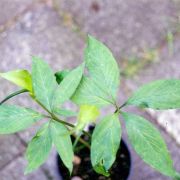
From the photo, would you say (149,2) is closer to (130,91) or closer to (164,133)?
(130,91)

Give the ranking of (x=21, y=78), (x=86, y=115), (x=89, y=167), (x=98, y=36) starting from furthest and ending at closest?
(x=98, y=36) → (x=89, y=167) → (x=21, y=78) → (x=86, y=115)

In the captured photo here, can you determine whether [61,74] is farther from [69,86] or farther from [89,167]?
[89,167]

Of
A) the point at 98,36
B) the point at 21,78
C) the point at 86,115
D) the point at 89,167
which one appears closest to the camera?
the point at 86,115

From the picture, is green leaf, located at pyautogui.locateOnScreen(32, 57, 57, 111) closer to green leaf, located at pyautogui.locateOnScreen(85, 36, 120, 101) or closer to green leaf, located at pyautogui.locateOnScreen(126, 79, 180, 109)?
green leaf, located at pyautogui.locateOnScreen(85, 36, 120, 101)

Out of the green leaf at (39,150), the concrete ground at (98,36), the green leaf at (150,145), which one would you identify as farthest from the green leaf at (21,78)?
the concrete ground at (98,36)

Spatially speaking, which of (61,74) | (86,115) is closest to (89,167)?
(61,74)

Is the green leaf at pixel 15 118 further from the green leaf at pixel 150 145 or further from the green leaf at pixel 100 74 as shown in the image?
the green leaf at pixel 150 145

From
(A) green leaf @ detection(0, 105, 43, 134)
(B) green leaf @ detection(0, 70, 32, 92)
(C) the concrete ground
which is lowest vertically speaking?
(C) the concrete ground

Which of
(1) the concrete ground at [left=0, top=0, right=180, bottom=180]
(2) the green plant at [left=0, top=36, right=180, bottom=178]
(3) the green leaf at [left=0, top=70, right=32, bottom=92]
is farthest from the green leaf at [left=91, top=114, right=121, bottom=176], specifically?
(1) the concrete ground at [left=0, top=0, right=180, bottom=180]
